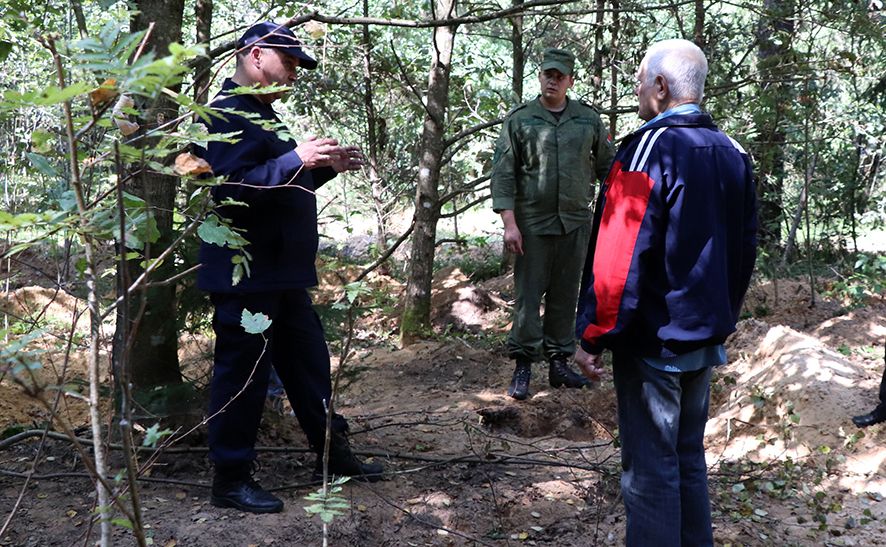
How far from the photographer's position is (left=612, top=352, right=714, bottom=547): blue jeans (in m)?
2.79

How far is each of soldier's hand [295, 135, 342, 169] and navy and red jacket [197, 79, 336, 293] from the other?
3cm

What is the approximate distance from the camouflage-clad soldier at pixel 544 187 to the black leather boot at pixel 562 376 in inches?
8.3

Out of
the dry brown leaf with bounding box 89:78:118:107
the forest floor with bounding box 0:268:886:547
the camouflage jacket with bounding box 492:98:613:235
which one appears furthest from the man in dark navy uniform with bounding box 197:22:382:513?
the camouflage jacket with bounding box 492:98:613:235

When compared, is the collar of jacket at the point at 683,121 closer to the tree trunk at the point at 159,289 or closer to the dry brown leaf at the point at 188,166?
the dry brown leaf at the point at 188,166

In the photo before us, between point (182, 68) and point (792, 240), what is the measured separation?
36.3 ft

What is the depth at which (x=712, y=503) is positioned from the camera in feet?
12.6

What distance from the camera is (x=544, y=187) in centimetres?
545

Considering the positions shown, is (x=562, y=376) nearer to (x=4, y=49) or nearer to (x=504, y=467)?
(x=504, y=467)

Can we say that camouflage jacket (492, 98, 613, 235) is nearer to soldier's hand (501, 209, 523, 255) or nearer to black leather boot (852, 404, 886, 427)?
soldier's hand (501, 209, 523, 255)

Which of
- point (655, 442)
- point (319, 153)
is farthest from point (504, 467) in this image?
point (319, 153)

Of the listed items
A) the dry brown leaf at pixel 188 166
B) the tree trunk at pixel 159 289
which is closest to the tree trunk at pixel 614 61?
the tree trunk at pixel 159 289

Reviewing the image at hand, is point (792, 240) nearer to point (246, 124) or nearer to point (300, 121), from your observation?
point (300, 121)

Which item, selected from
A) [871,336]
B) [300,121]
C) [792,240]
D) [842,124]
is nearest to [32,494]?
[871,336]

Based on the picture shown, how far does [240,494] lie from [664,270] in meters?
2.03
